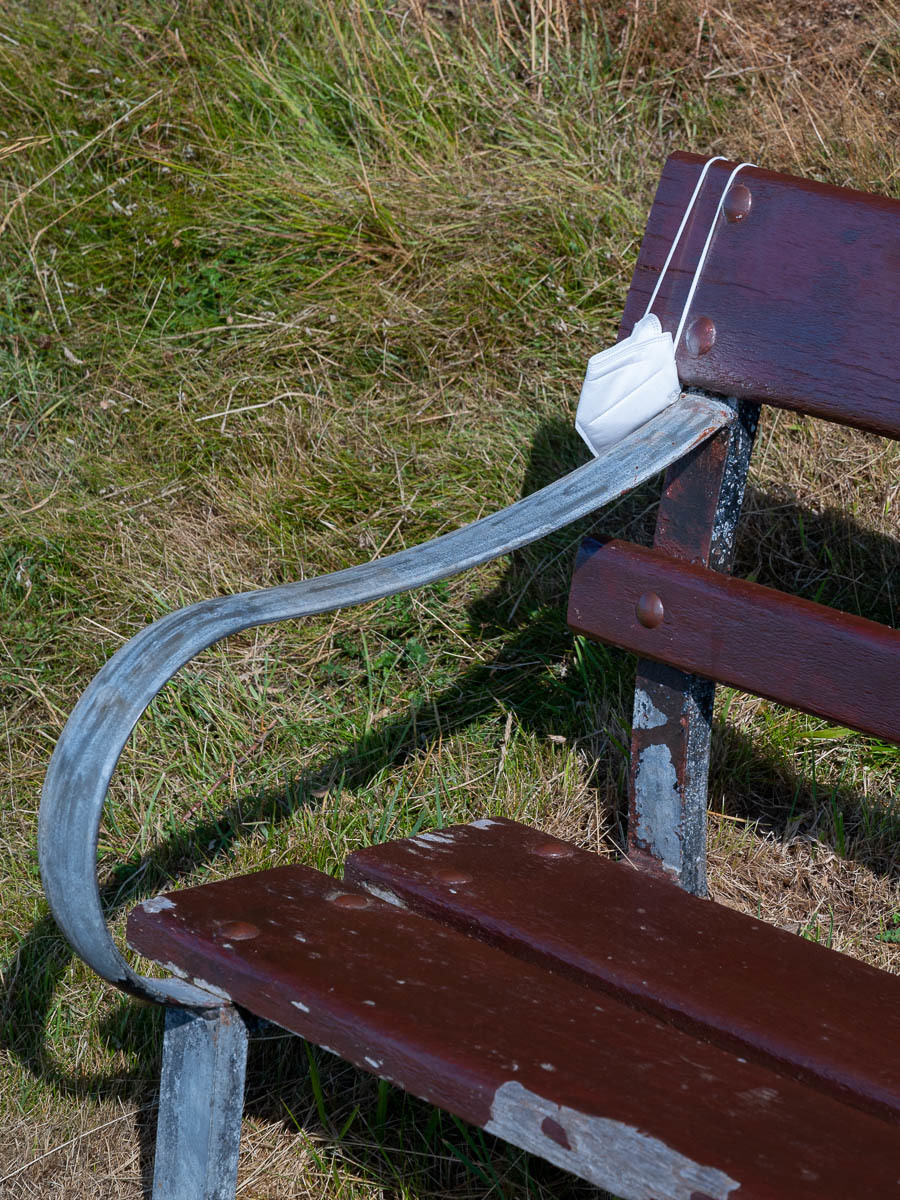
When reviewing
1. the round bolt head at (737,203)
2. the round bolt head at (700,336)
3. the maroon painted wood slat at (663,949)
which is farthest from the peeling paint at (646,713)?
the round bolt head at (737,203)

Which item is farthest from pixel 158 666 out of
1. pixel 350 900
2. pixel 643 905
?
pixel 643 905

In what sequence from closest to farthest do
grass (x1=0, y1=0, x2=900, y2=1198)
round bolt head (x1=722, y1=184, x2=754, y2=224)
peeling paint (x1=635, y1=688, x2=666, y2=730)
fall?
round bolt head (x1=722, y1=184, x2=754, y2=224) < peeling paint (x1=635, y1=688, x2=666, y2=730) < grass (x1=0, y1=0, x2=900, y2=1198)

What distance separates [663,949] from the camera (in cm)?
146

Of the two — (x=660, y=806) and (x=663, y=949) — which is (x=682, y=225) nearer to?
(x=660, y=806)

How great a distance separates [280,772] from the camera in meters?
2.31

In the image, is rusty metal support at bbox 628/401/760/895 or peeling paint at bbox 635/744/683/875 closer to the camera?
rusty metal support at bbox 628/401/760/895

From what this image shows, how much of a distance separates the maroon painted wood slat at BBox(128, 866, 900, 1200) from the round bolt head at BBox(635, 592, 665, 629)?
0.48 metres

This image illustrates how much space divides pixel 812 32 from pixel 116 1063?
9.69ft

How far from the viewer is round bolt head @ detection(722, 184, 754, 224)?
1.65m

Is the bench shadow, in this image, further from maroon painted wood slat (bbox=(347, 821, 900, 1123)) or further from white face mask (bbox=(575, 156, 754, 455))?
A: maroon painted wood slat (bbox=(347, 821, 900, 1123))

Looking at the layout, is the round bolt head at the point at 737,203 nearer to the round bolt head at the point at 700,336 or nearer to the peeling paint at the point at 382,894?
the round bolt head at the point at 700,336

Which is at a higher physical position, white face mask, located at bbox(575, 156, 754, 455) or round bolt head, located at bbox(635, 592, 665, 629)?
white face mask, located at bbox(575, 156, 754, 455)

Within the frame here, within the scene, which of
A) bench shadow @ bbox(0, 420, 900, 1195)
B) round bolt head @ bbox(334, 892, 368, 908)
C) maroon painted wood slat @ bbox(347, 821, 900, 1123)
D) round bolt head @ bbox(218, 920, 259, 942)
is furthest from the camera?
bench shadow @ bbox(0, 420, 900, 1195)

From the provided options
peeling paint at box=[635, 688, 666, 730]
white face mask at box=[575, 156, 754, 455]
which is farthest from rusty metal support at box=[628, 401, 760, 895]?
white face mask at box=[575, 156, 754, 455]
